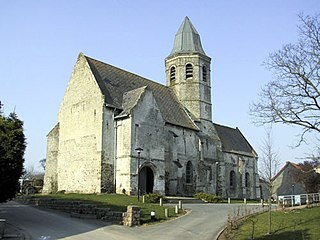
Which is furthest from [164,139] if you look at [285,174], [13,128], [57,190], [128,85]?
[285,174]

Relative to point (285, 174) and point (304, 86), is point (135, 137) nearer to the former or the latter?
point (304, 86)

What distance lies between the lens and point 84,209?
75.4ft

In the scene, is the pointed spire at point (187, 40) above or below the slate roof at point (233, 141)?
above

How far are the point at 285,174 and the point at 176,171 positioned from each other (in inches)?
1036

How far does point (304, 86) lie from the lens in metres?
17.5

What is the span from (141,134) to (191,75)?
1480 centimetres

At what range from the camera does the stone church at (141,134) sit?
33.6 m

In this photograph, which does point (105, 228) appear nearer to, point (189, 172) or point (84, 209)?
point (84, 209)

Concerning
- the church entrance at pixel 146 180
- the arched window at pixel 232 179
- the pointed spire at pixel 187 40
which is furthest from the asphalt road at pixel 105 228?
the pointed spire at pixel 187 40

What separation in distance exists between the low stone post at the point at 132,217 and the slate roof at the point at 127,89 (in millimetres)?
15771

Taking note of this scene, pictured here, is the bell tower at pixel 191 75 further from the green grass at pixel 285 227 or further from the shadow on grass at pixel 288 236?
the shadow on grass at pixel 288 236

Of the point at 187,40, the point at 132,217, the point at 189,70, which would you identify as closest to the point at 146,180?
the point at 132,217

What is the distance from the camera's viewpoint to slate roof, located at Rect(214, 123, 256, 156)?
50.5 m

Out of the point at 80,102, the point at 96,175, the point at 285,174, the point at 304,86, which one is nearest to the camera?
the point at 304,86
